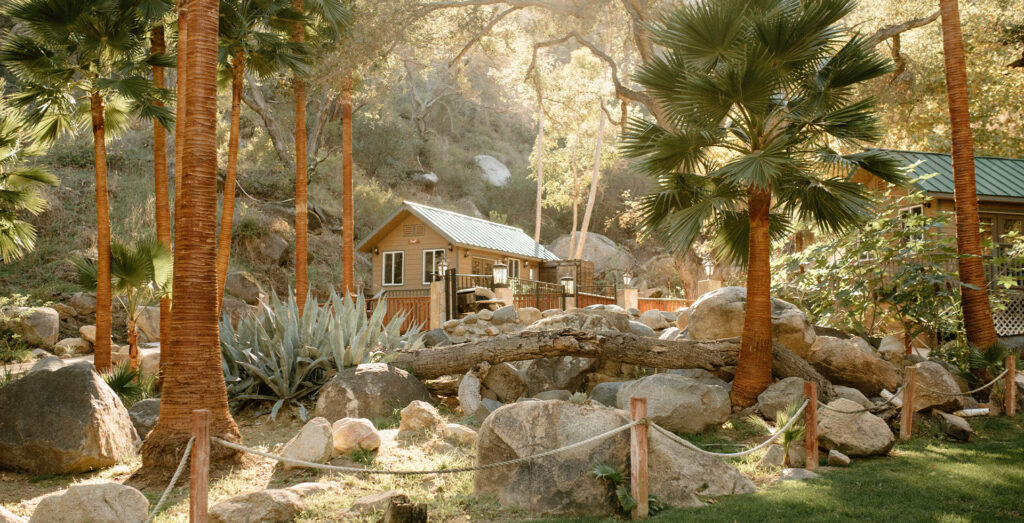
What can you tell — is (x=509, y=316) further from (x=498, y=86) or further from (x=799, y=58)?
(x=498, y=86)

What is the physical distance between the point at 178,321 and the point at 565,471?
3989 millimetres

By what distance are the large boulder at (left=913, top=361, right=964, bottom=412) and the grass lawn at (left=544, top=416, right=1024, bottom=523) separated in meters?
1.32

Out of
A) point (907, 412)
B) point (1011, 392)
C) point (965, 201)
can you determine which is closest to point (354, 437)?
point (907, 412)

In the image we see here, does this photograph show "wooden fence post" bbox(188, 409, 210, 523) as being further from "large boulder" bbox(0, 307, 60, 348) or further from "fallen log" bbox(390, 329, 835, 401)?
"large boulder" bbox(0, 307, 60, 348)

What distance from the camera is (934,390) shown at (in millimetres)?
8914

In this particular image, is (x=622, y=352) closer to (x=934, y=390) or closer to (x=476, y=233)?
(x=934, y=390)

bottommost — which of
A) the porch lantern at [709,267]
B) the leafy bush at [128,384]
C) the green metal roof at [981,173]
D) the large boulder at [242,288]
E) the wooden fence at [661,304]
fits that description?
the leafy bush at [128,384]

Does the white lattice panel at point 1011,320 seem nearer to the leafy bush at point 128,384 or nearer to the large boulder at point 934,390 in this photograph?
the large boulder at point 934,390

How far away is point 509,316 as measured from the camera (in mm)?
14883

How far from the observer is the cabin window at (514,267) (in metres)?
27.5

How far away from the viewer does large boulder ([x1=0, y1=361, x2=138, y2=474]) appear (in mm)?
6449

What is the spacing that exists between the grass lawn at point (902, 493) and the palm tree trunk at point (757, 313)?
1.74 meters

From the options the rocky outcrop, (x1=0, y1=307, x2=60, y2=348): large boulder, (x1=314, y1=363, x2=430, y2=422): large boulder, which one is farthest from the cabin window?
the rocky outcrop

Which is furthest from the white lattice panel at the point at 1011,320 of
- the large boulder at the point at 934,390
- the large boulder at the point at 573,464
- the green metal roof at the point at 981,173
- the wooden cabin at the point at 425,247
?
the wooden cabin at the point at 425,247
